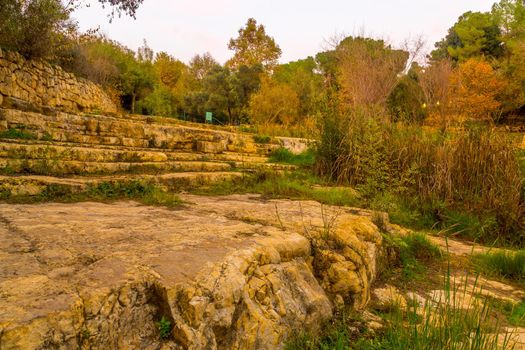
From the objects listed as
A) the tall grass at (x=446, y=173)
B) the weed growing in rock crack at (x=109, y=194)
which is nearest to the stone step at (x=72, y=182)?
the weed growing in rock crack at (x=109, y=194)

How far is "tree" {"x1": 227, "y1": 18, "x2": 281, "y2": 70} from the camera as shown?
88.9 feet

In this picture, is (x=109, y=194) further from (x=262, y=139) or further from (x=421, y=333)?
(x=262, y=139)

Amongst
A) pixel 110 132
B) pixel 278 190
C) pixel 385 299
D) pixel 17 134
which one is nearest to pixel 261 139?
pixel 110 132

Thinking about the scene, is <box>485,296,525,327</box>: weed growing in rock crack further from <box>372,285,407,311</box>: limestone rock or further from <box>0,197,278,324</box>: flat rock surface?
<box>0,197,278,324</box>: flat rock surface

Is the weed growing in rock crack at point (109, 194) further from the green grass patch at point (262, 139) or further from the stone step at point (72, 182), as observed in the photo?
the green grass patch at point (262, 139)

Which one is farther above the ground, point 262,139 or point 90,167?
point 262,139

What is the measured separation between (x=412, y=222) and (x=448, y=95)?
16147 mm

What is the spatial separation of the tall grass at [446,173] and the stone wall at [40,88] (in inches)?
189

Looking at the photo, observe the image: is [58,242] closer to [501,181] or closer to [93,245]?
[93,245]

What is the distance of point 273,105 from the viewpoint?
16.7 meters

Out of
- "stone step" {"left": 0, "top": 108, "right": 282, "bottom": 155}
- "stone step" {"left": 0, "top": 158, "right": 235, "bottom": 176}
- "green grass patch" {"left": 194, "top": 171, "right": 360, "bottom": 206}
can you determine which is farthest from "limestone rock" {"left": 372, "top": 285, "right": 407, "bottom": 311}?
"stone step" {"left": 0, "top": 108, "right": 282, "bottom": 155}

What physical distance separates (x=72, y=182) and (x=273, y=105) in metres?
14.7

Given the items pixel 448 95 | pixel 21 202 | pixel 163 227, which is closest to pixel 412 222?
pixel 163 227

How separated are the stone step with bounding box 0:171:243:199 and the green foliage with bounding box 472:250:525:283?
9.06 ft
